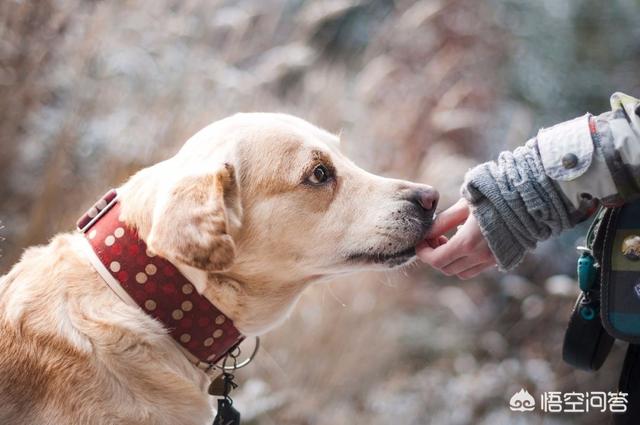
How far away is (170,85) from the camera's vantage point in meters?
3.36

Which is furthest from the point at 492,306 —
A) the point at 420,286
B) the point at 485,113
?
the point at 485,113

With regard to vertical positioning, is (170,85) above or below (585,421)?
above

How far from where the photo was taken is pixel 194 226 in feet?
4.94

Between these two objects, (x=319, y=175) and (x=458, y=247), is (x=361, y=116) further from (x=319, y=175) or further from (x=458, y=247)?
(x=458, y=247)

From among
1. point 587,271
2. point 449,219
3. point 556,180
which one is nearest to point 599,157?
point 556,180

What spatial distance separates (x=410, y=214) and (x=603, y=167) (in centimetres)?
52

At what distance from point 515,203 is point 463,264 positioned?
27 cm

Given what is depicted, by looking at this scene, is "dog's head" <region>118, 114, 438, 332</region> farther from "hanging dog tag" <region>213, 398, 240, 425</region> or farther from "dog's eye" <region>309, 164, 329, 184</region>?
"hanging dog tag" <region>213, 398, 240, 425</region>

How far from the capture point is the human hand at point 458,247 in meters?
1.64

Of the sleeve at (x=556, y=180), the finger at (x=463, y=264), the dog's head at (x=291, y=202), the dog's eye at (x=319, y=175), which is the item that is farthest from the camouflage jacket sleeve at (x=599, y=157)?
the dog's eye at (x=319, y=175)

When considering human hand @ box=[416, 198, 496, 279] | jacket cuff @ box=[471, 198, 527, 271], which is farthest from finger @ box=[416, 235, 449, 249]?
jacket cuff @ box=[471, 198, 527, 271]

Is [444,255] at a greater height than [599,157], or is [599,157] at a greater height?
[599,157]

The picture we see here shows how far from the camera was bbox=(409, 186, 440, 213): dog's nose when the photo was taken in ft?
5.95

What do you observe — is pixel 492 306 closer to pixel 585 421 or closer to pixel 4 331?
pixel 585 421
